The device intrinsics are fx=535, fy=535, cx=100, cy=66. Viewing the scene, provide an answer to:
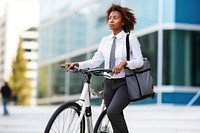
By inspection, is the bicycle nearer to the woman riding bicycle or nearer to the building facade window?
the woman riding bicycle

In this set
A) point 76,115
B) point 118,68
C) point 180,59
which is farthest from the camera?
point 180,59

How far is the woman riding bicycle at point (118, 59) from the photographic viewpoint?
15.8 feet

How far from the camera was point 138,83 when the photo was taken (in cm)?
480

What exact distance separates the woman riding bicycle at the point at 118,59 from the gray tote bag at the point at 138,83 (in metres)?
0.07

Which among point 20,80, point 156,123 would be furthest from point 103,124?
point 20,80

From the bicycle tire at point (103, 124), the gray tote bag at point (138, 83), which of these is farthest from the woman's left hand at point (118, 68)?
the bicycle tire at point (103, 124)

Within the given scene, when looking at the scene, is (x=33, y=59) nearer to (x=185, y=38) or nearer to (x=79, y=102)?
(x=185, y=38)

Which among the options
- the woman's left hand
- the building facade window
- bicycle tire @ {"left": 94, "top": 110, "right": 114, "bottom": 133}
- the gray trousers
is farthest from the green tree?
the woman's left hand

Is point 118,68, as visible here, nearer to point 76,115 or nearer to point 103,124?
point 76,115

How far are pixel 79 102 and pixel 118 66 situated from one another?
504 millimetres

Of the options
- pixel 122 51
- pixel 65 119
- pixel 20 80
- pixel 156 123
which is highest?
pixel 122 51

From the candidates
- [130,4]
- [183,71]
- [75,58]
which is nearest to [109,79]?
[183,71]

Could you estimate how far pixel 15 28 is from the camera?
5032 inches

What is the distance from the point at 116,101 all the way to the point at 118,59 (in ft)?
1.26
